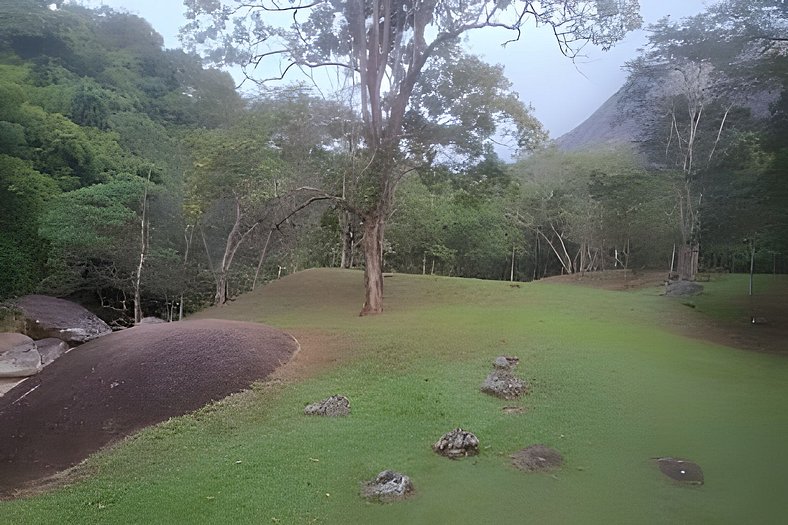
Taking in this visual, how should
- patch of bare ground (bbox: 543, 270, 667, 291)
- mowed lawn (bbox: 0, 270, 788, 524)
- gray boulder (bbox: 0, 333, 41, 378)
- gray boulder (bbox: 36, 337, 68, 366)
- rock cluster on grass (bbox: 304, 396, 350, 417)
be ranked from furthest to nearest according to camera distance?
1. gray boulder (bbox: 36, 337, 68, 366)
2. gray boulder (bbox: 0, 333, 41, 378)
3. patch of bare ground (bbox: 543, 270, 667, 291)
4. rock cluster on grass (bbox: 304, 396, 350, 417)
5. mowed lawn (bbox: 0, 270, 788, 524)

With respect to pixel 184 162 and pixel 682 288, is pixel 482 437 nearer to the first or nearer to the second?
pixel 682 288

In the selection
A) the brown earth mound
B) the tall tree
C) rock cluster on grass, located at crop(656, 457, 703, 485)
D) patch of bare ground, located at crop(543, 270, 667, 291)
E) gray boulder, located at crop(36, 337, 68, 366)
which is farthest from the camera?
gray boulder, located at crop(36, 337, 68, 366)

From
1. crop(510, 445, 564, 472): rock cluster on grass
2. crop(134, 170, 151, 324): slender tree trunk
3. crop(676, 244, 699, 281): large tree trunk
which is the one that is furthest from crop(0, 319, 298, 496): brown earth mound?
crop(134, 170, 151, 324): slender tree trunk

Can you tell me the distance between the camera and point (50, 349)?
9.34 meters

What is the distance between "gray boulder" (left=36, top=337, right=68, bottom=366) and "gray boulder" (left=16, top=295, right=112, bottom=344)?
0.40 meters

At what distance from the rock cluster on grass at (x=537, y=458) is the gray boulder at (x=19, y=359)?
7.44 m

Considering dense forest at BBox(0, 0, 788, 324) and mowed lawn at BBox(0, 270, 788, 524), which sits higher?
dense forest at BBox(0, 0, 788, 324)

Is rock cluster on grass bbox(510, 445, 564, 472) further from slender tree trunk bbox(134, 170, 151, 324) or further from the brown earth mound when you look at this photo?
slender tree trunk bbox(134, 170, 151, 324)

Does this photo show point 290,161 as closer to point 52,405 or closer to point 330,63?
point 330,63

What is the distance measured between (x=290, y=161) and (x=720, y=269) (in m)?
8.13

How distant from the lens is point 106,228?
1055cm

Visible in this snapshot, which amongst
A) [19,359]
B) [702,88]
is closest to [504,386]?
[702,88]

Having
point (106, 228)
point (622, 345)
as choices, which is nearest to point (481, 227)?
point (106, 228)

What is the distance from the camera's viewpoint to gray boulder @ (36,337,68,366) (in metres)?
8.95
